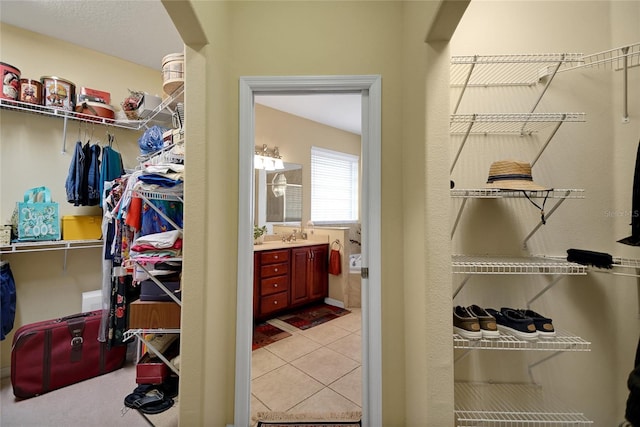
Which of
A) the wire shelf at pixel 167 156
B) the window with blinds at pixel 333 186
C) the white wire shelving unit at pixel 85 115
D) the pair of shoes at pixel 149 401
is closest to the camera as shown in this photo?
the wire shelf at pixel 167 156

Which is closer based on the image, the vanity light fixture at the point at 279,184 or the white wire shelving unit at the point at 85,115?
the white wire shelving unit at the point at 85,115

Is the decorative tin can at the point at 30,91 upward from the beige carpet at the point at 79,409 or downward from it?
upward

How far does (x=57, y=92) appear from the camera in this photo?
6.38 feet

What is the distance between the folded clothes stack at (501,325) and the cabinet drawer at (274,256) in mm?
2124

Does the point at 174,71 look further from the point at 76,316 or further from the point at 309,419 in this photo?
the point at 309,419

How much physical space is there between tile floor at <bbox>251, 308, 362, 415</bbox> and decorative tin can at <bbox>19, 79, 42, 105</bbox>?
9.12 feet

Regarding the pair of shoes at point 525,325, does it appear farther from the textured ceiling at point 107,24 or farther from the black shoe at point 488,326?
the textured ceiling at point 107,24

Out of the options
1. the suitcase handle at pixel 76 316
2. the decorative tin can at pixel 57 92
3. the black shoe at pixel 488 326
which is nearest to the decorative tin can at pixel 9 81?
the decorative tin can at pixel 57 92

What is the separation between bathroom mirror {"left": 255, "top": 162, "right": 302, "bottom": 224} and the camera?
3.42m

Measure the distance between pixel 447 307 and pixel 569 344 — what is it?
0.62 meters

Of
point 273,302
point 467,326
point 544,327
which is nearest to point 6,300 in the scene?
point 273,302

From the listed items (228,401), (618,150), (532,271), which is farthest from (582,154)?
(228,401)

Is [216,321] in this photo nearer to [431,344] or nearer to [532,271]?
[431,344]

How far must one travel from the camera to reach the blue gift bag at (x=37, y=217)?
1845 millimetres
